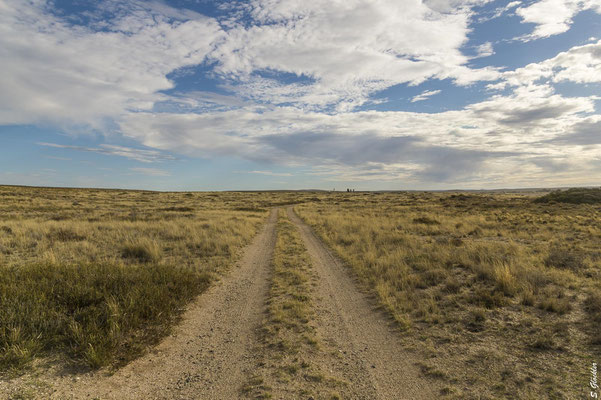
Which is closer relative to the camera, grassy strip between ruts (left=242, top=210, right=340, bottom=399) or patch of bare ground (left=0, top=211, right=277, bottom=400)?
patch of bare ground (left=0, top=211, right=277, bottom=400)

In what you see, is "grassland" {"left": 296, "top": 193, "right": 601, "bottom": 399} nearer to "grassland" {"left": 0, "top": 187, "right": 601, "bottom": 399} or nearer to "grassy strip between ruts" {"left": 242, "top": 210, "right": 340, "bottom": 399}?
"grassland" {"left": 0, "top": 187, "right": 601, "bottom": 399}

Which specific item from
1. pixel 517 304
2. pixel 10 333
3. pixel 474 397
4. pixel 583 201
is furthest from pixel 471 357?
pixel 583 201

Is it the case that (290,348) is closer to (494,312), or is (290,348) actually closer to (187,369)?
(187,369)

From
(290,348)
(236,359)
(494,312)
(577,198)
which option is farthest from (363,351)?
(577,198)

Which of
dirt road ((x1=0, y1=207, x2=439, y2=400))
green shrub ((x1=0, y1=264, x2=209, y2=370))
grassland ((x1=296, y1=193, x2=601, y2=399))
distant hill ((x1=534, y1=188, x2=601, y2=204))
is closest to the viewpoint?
dirt road ((x1=0, y1=207, x2=439, y2=400))

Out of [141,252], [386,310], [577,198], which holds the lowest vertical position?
[386,310]

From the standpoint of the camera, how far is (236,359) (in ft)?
16.6

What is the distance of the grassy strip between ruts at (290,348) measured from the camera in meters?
4.29

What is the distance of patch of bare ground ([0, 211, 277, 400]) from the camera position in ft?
13.4

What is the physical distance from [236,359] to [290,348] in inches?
39.6

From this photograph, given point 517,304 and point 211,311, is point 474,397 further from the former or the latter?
point 211,311

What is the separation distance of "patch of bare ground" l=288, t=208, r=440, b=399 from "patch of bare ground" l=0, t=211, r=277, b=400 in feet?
5.02

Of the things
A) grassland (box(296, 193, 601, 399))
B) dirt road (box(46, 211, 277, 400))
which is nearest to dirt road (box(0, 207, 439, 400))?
dirt road (box(46, 211, 277, 400))

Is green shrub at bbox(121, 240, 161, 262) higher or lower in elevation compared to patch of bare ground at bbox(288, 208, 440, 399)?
higher
